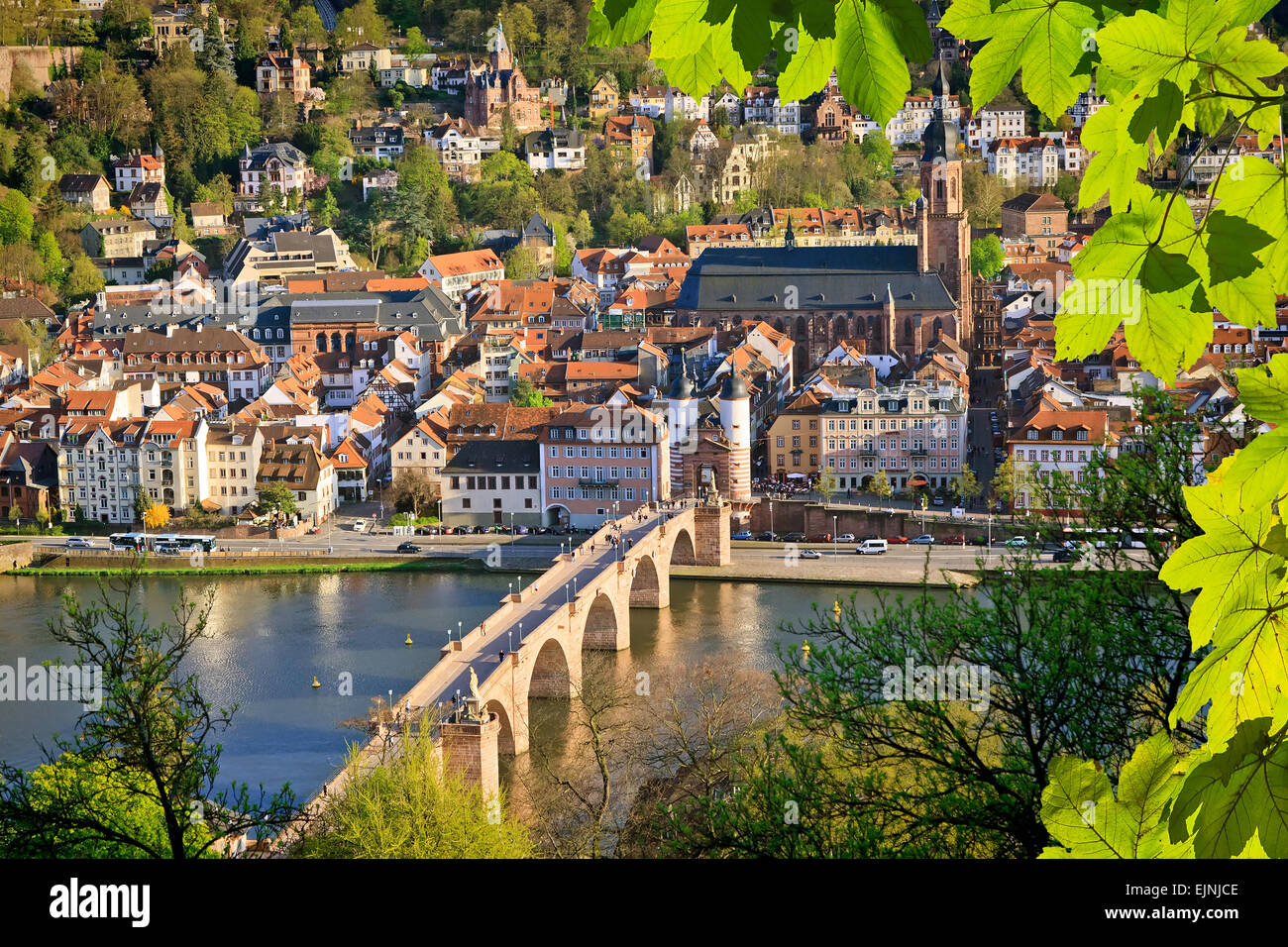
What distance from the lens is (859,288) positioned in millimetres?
26531

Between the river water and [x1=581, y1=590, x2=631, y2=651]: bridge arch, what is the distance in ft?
0.57

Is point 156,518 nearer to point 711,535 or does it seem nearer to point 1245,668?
point 711,535

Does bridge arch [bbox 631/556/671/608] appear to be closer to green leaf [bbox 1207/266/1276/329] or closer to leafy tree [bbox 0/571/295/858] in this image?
leafy tree [bbox 0/571/295/858]

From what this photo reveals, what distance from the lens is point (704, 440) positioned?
2019 centimetres

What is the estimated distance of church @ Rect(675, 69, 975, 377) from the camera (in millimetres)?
26406

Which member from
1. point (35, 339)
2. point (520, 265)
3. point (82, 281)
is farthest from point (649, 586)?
point (82, 281)

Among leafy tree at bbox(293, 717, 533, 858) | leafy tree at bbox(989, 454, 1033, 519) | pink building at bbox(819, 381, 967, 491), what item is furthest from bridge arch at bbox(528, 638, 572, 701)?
pink building at bbox(819, 381, 967, 491)

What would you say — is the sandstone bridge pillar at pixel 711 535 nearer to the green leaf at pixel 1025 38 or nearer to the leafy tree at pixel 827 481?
the leafy tree at pixel 827 481

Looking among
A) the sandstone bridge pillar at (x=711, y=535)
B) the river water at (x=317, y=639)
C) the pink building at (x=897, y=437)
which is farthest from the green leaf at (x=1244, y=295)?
the pink building at (x=897, y=437)

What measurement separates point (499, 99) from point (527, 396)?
17.5m

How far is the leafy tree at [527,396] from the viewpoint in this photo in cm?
2305
